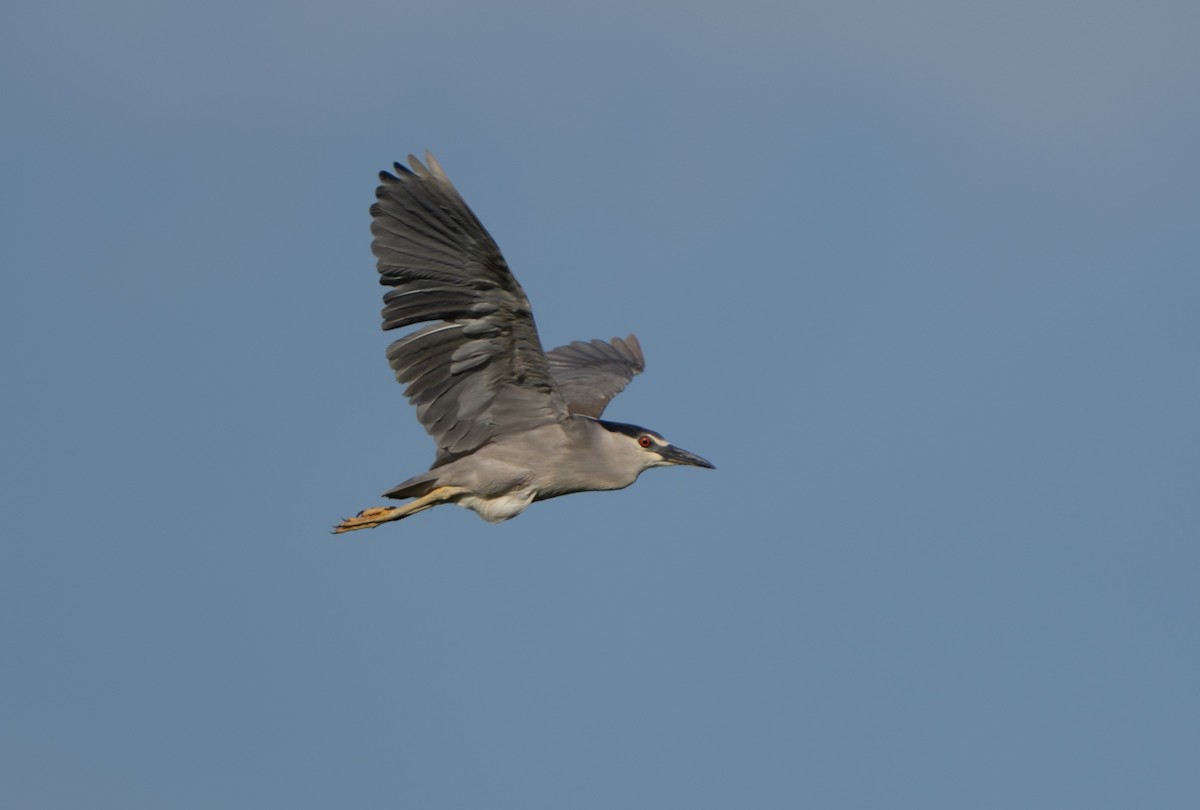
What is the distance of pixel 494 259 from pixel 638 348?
19.5 feet

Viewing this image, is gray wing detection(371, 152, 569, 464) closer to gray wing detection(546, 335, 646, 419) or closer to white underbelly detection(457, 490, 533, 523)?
white underbelly detection(457, 490, 533, 523)

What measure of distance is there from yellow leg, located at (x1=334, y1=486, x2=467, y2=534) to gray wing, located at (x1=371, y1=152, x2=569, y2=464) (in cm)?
54

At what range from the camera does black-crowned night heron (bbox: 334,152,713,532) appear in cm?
1173

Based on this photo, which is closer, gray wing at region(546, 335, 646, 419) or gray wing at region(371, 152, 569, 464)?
gray wing at region(371, 152, 569, 464)

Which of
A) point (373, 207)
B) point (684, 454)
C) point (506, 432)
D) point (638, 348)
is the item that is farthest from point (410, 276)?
point (638, 348)

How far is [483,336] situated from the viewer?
39.3ft


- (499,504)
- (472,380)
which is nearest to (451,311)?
(472,380)

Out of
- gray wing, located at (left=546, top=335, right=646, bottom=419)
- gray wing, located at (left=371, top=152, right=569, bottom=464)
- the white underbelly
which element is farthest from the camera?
gray wing, located at (left=546, top=335, right=646, bottom=419)

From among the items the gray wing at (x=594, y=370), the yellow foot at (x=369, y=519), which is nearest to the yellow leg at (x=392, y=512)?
the yellow foot at (x=369, y=519)

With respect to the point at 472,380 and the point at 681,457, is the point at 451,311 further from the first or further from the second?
the point at 681,457

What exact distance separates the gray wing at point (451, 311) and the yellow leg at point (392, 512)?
0.54 meters

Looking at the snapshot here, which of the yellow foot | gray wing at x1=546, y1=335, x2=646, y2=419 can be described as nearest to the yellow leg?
the yellow foot

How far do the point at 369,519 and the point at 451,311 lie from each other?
189 centimetres

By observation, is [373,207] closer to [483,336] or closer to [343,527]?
[483,336]
